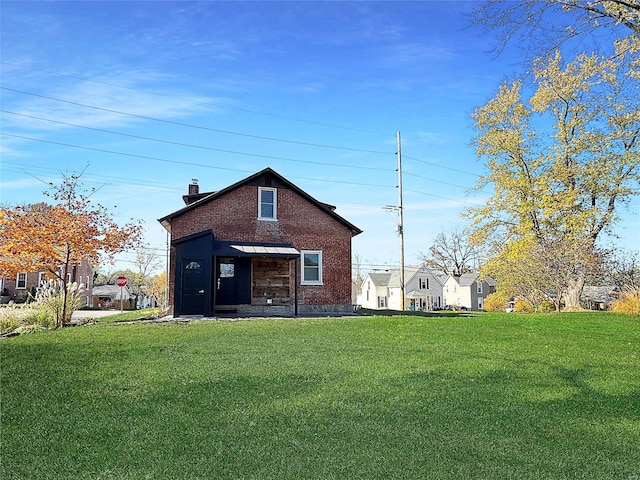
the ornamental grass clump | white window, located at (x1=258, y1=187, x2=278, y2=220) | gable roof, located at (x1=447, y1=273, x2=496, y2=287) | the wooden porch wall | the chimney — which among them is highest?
the chimney

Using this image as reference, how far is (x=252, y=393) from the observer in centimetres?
645

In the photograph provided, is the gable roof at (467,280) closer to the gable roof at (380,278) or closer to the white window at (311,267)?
the gable roof at (380,278)

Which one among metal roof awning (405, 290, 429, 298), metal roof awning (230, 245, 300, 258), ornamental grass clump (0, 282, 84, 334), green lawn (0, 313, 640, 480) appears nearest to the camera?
green lawn (0, 313, 640, 480)

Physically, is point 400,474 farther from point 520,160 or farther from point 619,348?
point 520,160

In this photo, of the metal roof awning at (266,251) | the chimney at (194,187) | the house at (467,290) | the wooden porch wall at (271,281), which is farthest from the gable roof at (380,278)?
the metal roof awning at (266,251)

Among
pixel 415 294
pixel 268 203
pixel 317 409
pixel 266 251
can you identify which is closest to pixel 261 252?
pixel 266 251

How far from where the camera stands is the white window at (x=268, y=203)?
21609 mm

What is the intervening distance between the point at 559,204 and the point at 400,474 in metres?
26.7

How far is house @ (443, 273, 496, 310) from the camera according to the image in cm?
6662

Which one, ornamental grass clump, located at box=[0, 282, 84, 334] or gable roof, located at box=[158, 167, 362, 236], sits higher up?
gable roof, located at box=[158, 167, 362, 236]

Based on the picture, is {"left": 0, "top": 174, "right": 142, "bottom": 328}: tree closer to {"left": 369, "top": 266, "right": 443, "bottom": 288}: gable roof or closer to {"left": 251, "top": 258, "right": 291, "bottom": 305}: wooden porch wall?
{"left": 251, "top": 258, "right": 291, "bottom": 305}: wooden porch wall

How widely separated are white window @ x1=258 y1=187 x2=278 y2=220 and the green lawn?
11218 mm

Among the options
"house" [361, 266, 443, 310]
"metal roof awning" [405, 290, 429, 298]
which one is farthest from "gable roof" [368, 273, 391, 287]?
"metal roof awning" [405, 290, 429, 298]

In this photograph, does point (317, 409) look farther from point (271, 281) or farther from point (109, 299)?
point (109, 299)
